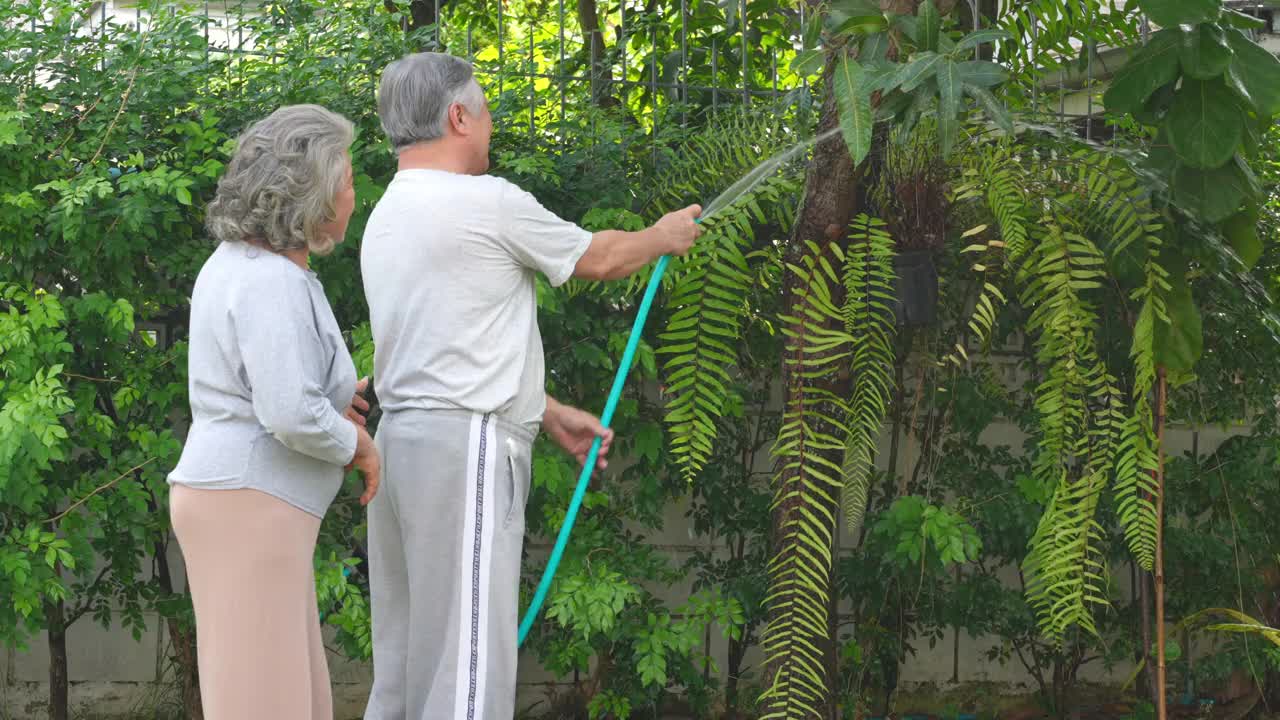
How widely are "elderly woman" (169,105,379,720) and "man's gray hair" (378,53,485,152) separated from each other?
265mm

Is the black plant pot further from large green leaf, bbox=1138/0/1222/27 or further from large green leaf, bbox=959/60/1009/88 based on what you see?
large green leaf, bbox=1138/0/1222/27

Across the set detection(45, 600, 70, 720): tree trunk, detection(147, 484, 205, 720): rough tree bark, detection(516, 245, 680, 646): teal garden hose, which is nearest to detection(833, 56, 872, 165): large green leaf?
→ detection(516, 245, 680, 646): teal garden hose

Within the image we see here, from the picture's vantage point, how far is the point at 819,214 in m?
3.60

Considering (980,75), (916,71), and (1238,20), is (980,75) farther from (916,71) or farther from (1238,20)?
(1238,20)

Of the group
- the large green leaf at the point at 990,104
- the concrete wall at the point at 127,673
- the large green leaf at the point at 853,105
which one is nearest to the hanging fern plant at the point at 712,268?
the large green leaf at the point at 853,105

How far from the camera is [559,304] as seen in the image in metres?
3.83

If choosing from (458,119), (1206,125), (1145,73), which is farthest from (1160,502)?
(458,119)

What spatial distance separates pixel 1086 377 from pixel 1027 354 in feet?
3.50

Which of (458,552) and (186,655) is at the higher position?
(458,552)

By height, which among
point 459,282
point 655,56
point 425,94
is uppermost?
point 655,56

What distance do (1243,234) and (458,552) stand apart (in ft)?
7.80

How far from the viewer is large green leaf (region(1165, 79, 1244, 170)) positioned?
323 cm

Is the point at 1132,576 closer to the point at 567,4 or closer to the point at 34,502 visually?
the point at 567,4

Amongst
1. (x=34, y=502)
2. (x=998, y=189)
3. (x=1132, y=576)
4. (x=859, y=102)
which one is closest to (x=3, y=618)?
(x=34, y=502)
